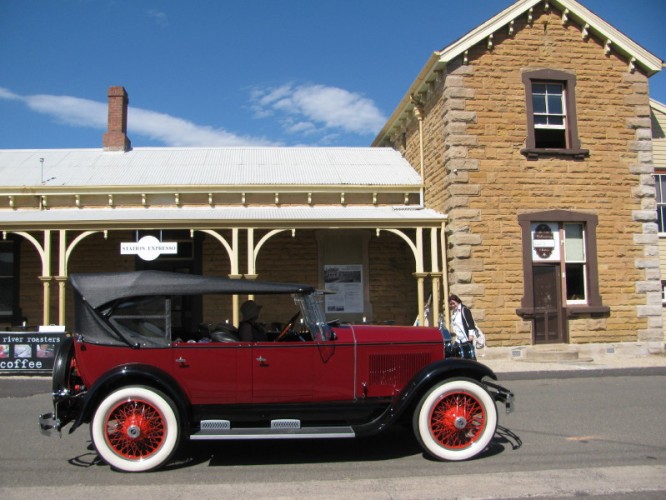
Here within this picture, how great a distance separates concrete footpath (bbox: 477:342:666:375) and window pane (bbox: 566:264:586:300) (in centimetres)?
111

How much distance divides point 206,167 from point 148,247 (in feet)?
13.0

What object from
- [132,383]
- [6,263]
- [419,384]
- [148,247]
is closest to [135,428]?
[132,383]

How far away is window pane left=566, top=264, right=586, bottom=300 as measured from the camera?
44.0 feet

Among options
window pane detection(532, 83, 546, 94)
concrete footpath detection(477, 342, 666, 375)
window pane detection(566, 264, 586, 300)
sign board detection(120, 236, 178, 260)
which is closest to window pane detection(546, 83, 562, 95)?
window pane detection(532, 83, 546, 94)

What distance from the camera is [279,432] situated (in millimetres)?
5129

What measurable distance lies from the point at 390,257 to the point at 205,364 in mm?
10603

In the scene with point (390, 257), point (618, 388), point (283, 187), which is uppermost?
point (283, 187)

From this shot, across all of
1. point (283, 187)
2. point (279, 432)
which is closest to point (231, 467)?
point (279, 432)

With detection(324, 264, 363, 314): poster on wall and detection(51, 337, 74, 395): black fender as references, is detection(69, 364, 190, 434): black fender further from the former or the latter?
detection(324, 264, 363, 314): poster on wall

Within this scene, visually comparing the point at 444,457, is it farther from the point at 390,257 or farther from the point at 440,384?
the point at 390,257

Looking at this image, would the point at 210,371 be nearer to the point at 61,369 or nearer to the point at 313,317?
the point at 313,317

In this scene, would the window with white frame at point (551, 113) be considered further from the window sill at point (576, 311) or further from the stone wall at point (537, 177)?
the window sill at point (576, 311)

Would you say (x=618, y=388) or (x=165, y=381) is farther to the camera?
(x=618, y=388)

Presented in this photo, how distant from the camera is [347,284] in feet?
50.1
